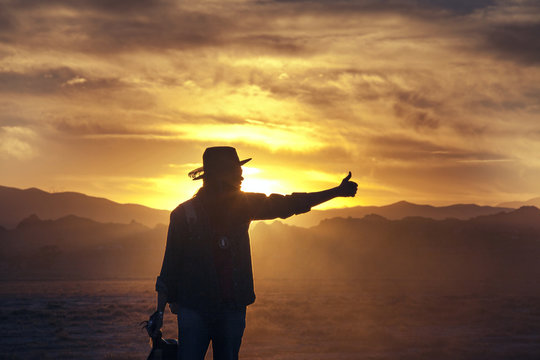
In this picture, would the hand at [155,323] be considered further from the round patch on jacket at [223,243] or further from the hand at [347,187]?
the hand at [347,187]

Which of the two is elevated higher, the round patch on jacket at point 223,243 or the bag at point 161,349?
the round patch on jacket at point 223,243

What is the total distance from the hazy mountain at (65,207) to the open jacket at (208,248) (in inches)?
6998

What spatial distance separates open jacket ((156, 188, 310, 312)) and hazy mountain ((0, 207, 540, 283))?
1836 inches

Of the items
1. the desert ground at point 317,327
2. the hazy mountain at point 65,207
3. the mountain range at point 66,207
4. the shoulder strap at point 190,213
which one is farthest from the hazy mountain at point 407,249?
the hazy mountain at point 65,207

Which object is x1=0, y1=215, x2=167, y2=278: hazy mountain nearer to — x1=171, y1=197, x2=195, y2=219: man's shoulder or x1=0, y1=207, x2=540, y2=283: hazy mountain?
x1=0, y1=207, x2=540, y2=283: hazy mountain

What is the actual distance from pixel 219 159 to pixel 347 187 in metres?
0.83

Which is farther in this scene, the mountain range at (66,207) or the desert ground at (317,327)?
the mountain range at (66,207)

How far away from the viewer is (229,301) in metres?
3.59

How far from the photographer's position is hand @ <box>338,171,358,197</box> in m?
3.83

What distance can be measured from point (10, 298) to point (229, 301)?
3059 centimetres

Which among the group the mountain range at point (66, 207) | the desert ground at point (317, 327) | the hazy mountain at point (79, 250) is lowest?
the desert ground at point (317, 327)

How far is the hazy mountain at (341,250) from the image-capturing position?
5581cm

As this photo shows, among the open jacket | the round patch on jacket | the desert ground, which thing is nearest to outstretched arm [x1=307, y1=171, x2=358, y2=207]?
the open jacket

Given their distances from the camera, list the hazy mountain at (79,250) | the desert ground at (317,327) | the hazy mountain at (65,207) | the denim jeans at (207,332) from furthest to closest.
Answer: the hazy mountain at (65,207) → the hazy mountain at (79,250) → the desert ground at (317,327) → the denim jeans at (207,332)
